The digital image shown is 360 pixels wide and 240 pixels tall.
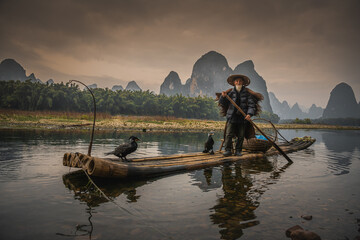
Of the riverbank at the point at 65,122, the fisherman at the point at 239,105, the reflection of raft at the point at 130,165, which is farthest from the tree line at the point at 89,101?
the reflection of raft at the point at 130,165

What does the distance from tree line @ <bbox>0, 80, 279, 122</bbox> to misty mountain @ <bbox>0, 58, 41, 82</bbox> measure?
436 ft

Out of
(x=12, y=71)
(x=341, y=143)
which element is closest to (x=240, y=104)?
(x=341, y=143)

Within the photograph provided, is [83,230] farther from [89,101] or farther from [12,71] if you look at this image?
[12,71]

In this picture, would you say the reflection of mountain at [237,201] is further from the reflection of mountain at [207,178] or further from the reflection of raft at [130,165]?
the reflection of raft at [130,165]

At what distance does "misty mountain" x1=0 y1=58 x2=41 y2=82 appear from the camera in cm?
15225

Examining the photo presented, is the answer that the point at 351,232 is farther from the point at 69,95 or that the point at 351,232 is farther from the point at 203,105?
the point at 203,105

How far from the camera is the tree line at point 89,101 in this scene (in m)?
38.0

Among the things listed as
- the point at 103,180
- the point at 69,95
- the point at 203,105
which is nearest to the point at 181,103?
the point at 203,105

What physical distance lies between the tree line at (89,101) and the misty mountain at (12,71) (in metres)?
133

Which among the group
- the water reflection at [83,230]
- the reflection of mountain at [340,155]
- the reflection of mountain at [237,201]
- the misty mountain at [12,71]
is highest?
the misty mountain at [12,71]

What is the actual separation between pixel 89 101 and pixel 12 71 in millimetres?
148945

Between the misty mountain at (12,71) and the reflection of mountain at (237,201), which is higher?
the misty mountain at (12,71)

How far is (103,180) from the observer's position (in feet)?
14.5

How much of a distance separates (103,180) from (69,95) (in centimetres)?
4442
